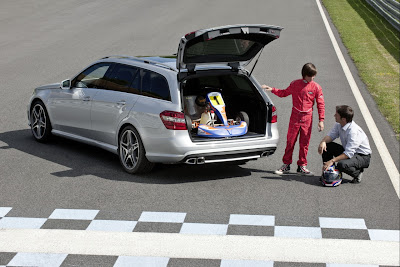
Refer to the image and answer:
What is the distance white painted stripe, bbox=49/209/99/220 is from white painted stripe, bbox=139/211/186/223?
0.57 m

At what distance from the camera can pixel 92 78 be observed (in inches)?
446

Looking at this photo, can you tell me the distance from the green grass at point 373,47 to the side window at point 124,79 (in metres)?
4.64

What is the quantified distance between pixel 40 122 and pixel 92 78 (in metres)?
1.41

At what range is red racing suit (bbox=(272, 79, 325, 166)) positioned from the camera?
9867 mm

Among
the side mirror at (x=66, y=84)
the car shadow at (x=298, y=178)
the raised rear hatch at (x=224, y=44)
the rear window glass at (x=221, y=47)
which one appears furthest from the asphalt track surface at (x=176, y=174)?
the rear window glass at (x=221, y=47)

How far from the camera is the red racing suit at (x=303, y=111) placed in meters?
9.87

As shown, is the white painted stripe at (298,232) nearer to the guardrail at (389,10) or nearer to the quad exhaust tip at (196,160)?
the quad exhaust tip at (196,160)

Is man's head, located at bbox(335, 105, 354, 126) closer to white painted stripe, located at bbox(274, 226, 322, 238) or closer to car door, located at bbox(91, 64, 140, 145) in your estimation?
white painted stripe, located at bbox(274, 226, 322, 238)

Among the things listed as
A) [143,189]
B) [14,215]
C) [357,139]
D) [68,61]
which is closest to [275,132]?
[357,139]

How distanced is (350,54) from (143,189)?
1305 cm

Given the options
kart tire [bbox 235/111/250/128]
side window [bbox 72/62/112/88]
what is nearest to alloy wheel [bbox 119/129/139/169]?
side window [bbox 72/62/112/88]

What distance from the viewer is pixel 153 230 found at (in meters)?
7.66

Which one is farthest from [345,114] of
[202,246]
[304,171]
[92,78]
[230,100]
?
[92,78]

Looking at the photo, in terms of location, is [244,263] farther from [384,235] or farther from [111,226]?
[111,226]
